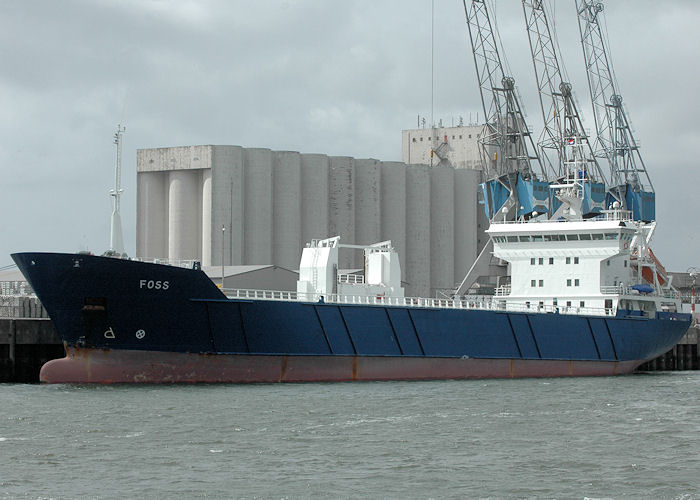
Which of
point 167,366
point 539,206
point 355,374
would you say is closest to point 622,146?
point 539,206

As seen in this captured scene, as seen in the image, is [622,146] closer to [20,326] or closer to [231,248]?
[231,248]

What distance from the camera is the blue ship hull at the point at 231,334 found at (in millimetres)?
30125

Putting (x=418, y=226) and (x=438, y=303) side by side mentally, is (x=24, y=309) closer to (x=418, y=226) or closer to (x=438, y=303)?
(x=438, y=303)

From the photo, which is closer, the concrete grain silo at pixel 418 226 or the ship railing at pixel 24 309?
the ship railing at pixel 24 309

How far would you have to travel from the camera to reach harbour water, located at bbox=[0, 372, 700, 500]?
17781 mm

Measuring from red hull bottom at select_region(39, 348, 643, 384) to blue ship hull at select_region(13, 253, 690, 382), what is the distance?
3cm

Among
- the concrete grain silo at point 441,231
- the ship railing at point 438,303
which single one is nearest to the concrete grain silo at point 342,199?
the concrete grain silo at point 441,231

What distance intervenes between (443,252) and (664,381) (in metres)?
36.3

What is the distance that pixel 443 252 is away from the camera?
246 feet

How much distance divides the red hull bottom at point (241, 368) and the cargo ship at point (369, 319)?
0.03m

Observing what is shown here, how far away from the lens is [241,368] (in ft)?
104

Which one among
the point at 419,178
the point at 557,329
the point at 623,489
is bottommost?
the point at 623,489

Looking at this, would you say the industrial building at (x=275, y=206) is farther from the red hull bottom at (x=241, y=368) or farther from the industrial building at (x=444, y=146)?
the red hull bottom at (x=241, y=368)

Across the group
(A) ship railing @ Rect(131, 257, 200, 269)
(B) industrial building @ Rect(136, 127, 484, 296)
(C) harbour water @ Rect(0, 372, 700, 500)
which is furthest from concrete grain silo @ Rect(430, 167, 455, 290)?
(C) harbour water @ Rect(0, 372, 700, 500)
